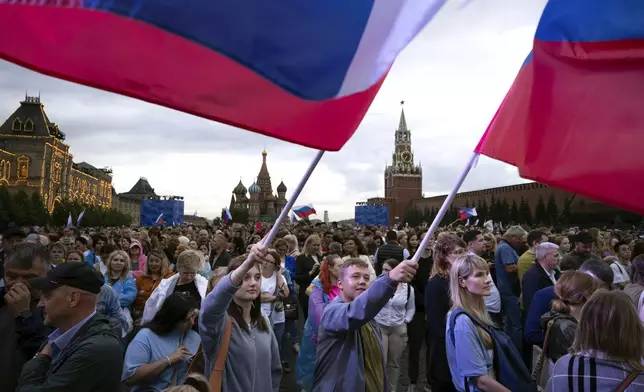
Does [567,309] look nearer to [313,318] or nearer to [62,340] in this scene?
[313,318]

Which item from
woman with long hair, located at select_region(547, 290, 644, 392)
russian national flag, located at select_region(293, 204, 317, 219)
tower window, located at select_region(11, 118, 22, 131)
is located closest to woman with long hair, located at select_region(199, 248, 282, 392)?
woman with long hair, located at select_region(547, 290, 644, 392)

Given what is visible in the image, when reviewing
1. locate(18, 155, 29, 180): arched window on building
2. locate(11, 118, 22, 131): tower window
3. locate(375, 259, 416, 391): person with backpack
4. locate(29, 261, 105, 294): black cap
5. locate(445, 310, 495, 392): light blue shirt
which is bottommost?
locate(375, 259, 416, 391): person with backpack

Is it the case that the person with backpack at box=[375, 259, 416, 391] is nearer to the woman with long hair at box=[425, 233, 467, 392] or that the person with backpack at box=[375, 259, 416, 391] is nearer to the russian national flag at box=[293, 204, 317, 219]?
the woman with long hair at box=[425, 233, 467, 392]

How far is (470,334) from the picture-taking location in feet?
11.6

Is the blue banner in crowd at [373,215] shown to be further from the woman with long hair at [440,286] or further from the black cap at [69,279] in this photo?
the black cap at [69,279]

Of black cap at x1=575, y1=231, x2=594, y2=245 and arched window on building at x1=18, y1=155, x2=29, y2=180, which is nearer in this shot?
black cap at x1=575, y1=231, x2=594, y2=245

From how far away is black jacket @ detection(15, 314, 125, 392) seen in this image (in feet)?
9.01

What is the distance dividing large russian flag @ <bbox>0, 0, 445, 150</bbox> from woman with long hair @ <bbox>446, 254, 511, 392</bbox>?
1364mm

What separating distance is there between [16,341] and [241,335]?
4.82 feet

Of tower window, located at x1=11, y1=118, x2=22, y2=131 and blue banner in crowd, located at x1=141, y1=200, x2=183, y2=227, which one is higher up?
tower window, located at x1=11, y1=118, x2=22, y2=131

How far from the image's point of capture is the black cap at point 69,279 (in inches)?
119

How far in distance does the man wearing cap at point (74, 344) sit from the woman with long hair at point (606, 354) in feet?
7.12

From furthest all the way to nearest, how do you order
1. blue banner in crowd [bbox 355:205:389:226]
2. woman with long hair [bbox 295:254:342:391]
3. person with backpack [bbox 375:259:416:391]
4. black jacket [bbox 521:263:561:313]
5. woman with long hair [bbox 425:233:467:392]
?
blue banner in crowd [bbox 355:205:389:226] < person with backpack [bbox 375:259:416:391] < black jacket [bbox 521:263:561:313] < woman with long hair [bbox 425:233:467:392] < woman with long hair [bbox 295:254:342:391]

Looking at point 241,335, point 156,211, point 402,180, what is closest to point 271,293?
point 241,335
